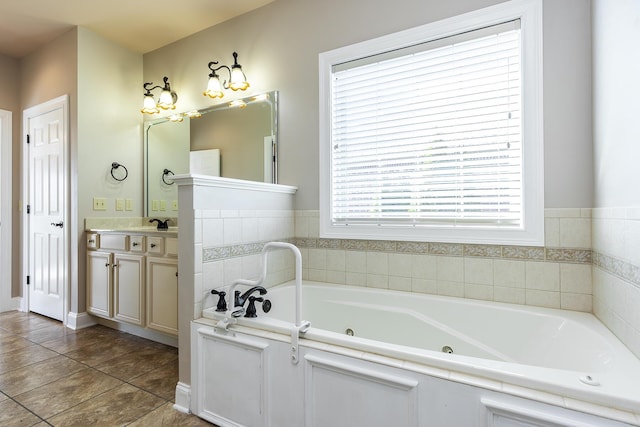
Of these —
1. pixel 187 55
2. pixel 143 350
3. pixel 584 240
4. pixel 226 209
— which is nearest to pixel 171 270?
pixel 143 350

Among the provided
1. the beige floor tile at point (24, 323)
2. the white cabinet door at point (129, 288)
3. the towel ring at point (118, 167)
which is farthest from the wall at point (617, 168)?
the beige floor tile at point (24, 323)

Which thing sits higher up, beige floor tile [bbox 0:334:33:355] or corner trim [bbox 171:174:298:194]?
corner trim [bbox 171:174:298:194]

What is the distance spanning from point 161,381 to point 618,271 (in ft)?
8.22

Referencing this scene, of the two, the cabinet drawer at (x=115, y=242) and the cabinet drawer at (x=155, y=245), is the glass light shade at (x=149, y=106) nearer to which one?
the cabinet drawer at (x=115, y=242)

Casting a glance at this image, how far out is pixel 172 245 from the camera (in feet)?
8.12

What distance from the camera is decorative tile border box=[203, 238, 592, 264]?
1775mm

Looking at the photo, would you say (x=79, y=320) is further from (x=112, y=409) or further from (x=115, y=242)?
(x=112, y=409)

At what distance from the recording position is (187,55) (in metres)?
3.21

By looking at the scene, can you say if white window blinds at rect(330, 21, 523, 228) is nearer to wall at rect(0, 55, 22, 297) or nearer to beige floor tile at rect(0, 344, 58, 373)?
beige floor tile at rect(0, 344, 58, 373)

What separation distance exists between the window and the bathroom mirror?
558 millimetres

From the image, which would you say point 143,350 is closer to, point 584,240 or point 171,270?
point 171,270

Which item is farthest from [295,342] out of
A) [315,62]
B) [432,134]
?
[315,62]

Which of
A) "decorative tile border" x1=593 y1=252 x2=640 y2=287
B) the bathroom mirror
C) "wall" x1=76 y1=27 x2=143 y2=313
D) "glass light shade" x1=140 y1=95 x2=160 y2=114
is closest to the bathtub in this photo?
"decorative tile border" x1=593 y1=252 x2=640 y2=287

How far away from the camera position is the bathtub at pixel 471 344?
1010 millimetres
